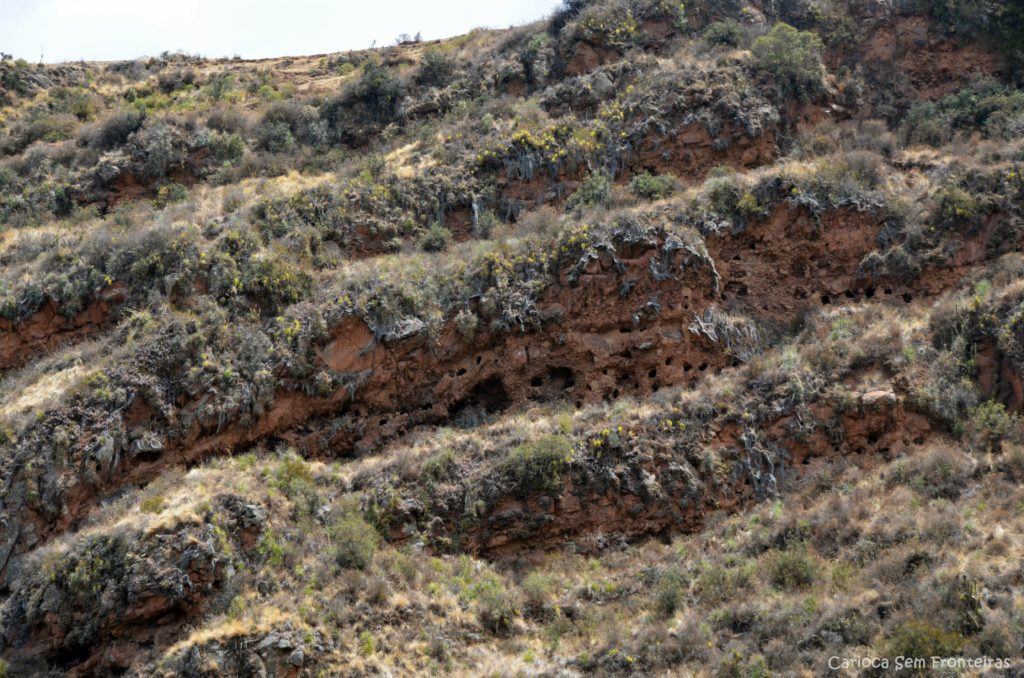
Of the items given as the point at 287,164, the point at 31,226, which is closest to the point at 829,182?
the point at 287,164

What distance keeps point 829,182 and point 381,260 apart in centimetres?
1132

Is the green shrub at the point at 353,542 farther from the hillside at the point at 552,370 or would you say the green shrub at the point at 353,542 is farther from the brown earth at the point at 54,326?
the brown earth at the point at 54,326

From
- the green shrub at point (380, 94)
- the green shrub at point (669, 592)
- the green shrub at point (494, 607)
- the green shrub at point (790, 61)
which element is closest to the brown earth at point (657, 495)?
the green shrub at point (494, 607)

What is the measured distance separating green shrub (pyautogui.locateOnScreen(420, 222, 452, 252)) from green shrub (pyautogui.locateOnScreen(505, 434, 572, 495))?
7.52 metres

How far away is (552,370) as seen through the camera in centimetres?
1956

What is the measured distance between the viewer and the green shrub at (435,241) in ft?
75.3

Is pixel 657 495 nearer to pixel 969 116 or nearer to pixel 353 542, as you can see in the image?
pixel 353 542

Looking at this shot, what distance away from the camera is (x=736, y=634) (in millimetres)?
13930

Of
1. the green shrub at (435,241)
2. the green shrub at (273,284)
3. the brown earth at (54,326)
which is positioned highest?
the green shrub at (435,241)

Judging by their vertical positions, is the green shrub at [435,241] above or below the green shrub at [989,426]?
above

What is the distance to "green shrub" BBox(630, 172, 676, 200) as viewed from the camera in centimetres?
2262

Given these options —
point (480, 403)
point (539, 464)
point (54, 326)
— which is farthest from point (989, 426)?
point (54, 326)

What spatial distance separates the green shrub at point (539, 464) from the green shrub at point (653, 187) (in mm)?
8198

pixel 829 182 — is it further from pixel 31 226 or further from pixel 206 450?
pixel 31 226
